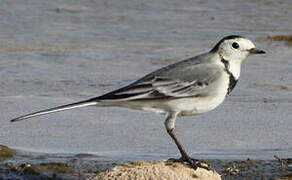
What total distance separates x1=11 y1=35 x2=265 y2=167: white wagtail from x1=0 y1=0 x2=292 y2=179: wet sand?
146cm

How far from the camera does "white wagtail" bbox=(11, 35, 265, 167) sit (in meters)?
7.74

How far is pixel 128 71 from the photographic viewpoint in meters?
12.7

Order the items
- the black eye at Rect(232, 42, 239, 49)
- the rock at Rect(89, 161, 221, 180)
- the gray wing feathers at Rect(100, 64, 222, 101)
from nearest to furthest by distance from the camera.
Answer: the rock at Rect(89, 161, 221, 180) → the gray wing feathers at Rect(100, 64, 222, 101) → the black eye at Rect(232, 42, 239, 49)

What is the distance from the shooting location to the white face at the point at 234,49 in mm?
8070

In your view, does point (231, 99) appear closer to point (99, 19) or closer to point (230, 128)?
point (230, 128)

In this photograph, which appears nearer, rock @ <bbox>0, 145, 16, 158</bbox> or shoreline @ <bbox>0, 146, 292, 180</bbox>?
shoreline @ <bbox>0, 146, 292, 180</bbox>

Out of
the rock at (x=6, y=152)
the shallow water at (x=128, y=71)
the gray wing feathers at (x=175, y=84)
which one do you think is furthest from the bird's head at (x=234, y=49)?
the rock at (x=6, y=152)

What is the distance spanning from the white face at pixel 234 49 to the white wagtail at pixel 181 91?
0.02 meters

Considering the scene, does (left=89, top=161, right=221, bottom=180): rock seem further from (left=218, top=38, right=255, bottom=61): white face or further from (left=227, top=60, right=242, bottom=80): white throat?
(left=218, top=38, right=255, bottom=61): white face

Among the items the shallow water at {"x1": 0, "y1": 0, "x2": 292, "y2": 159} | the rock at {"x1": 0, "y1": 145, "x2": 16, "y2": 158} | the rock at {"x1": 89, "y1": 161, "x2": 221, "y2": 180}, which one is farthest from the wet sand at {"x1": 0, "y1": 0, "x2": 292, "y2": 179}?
the rock at {"x1": 89, "y1": 161, "x2": 221, "y2": 180}

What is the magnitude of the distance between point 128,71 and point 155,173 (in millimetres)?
5516

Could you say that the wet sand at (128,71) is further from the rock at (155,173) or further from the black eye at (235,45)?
the rock at (155,173)

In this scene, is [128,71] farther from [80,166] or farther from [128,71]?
[80,166]

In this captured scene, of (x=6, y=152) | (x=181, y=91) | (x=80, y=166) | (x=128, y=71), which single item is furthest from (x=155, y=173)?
(x=128, y=71)
